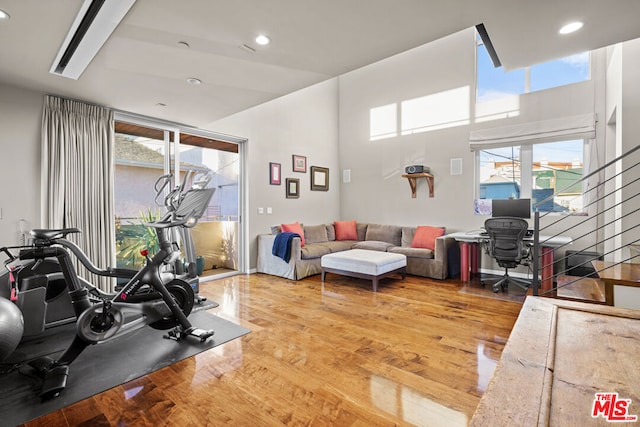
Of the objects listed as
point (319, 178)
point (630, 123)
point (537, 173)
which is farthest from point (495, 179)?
point (319, 178)

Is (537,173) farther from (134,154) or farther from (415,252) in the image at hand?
(134,154)

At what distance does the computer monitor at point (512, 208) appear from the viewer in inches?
179

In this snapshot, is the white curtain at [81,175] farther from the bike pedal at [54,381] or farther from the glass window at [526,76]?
the glass window at [526,76]

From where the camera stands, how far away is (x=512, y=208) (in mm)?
4641

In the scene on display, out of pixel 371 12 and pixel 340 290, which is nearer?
pixel 371 12

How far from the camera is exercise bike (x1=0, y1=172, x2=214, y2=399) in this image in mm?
2115

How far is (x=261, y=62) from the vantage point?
264cm

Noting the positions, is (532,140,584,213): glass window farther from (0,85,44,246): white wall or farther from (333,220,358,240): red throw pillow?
(0,85,44,246): white wall

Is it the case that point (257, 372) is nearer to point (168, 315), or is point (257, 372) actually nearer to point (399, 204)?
point (168, 315)

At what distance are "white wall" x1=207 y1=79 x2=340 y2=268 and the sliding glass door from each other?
0.82 feet

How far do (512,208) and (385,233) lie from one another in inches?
86.2

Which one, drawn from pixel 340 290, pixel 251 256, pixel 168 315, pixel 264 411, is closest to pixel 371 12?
pixel 264 411

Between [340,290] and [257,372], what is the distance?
7.36ft

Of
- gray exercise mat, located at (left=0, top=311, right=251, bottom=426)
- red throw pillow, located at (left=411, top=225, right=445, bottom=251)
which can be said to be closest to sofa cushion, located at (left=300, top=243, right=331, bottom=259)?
red throw pillow, located at (left=411, top=225, right=445, bottom=251)
